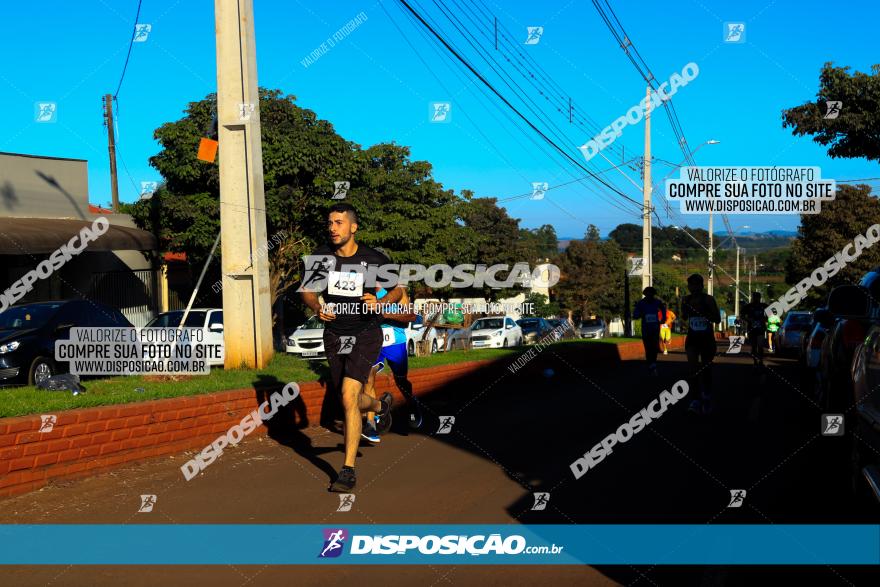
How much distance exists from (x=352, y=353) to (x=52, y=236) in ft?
53.5

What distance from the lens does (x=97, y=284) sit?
25047 millimetres

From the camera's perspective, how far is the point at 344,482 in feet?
21.1

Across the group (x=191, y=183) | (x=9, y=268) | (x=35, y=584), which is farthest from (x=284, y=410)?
(x=191, y=183)

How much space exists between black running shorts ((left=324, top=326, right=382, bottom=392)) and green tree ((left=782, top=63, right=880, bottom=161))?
14878mm

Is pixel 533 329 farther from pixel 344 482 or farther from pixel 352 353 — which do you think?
pixel 344 482

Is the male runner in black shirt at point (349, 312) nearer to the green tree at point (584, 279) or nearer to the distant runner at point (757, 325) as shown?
the distant runner at point (757, 325)

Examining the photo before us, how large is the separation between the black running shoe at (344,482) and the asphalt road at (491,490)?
0.10 m

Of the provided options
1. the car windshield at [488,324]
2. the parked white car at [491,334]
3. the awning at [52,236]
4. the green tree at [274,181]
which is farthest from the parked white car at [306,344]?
the car windshield at [488,324]

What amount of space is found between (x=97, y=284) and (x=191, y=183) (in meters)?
4.04

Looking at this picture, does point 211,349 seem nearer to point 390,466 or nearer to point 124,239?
point 390,466

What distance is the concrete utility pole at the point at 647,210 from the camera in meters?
33.2

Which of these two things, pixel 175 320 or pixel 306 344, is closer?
pixel 175 320

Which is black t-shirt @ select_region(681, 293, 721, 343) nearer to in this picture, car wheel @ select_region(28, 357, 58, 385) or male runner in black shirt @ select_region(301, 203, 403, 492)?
male runner in black shirt @ select_region(301, 203, 403, 492)

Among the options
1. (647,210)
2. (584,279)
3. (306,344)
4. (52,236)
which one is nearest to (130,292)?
(306,344)
